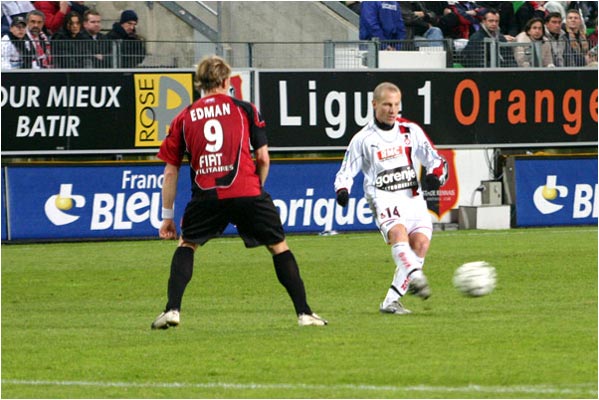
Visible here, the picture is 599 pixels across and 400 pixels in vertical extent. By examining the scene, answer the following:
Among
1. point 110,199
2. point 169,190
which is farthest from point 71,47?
point 169,190

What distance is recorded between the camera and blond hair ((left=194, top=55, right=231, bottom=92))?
10445mm

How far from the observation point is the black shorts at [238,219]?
1055 cm

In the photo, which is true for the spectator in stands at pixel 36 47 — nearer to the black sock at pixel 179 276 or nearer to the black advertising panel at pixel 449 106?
the black advertising panel at pixel 449 106

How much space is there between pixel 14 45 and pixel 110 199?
2.76 meters

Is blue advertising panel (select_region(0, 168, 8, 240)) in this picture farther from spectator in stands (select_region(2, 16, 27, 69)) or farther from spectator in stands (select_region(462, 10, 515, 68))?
spectator in stands (select_region(462, 10, 515, 68))

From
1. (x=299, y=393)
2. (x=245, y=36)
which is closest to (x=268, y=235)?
→ (x=299, y=393)

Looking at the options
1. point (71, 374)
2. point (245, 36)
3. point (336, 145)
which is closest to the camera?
point (71, 374)

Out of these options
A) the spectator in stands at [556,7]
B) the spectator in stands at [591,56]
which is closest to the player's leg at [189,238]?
the spectator in stands at [591,56]

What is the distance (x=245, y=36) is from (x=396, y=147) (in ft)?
45.3

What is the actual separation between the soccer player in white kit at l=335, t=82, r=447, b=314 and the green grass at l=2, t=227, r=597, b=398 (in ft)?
1.99

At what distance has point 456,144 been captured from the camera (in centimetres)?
Result: 2334

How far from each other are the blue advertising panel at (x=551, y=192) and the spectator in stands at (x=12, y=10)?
8.41m

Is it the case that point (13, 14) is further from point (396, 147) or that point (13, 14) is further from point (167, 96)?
point (396, 147)

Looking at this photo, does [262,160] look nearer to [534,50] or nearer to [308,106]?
[308,106]
